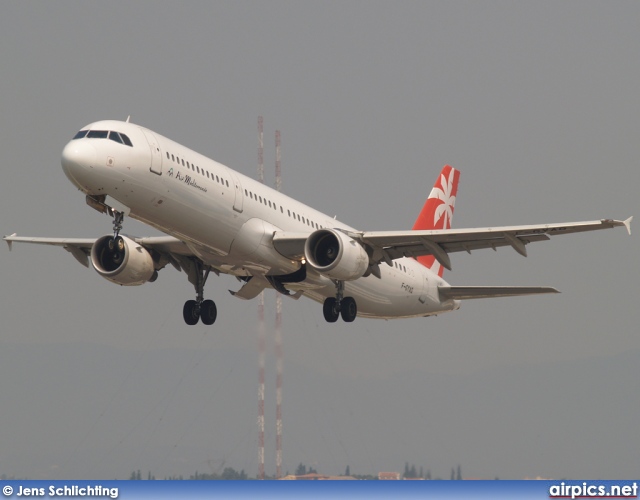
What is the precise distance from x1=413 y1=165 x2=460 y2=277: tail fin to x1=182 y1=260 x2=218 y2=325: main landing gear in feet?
42.3

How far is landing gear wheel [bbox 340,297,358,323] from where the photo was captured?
45812 millimetres

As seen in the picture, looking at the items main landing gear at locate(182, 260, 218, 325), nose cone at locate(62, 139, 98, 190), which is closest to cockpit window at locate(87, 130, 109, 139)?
nose cone at locate(62, 139, 98, 190)

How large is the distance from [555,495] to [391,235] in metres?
10.7

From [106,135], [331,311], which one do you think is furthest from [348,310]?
[106,135]

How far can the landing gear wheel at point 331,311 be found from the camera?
45812 millimetres

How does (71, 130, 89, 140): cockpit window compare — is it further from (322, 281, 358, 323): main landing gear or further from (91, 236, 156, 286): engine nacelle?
(322, 281, 358, 323): main landing gear

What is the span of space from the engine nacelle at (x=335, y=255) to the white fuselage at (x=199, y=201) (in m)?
A: 1.18

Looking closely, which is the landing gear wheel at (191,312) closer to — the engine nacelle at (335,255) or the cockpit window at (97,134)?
the engine nacelle at (335,255)

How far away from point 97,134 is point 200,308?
37.0ft

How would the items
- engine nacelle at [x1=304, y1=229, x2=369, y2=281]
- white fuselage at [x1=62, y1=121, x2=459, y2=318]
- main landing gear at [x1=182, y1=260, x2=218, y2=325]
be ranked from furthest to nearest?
main landing gear at [x1=182, y1=260, x2=218, y2=325] → engine nacelle at [x1=304, y1=229, x2=369, y2=281] → white fuselage at [x1=62, y1=121, x2=459, y2=318]

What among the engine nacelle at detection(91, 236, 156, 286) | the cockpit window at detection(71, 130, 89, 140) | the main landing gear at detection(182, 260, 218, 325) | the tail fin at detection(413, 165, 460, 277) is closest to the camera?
the cockpit window at detection(71, 130, 89, 140)

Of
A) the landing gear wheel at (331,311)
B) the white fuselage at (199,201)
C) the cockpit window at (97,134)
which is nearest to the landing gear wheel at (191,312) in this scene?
the white fuselage at (199,201)

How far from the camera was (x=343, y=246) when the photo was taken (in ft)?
139

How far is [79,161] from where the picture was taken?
1457 inches
